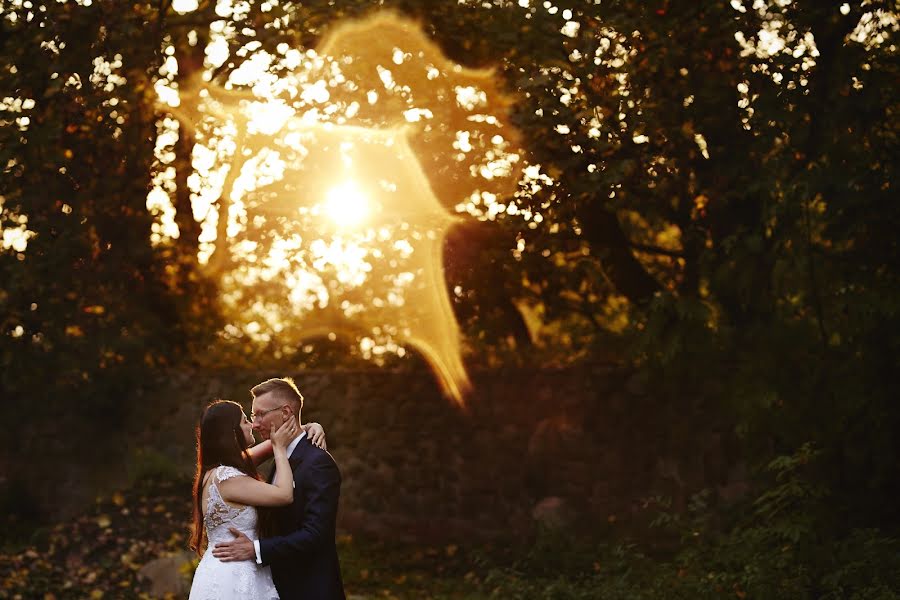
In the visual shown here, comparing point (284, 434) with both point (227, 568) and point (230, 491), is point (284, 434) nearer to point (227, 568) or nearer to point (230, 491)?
point (230, 491)

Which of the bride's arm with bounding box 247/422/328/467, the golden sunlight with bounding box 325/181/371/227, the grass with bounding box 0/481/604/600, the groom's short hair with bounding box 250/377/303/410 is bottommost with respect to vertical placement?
the grass with bounding box 0/481/604/600

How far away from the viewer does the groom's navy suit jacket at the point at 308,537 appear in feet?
21.2

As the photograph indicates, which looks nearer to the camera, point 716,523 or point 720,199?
point 720,199

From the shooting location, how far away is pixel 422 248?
15.3m

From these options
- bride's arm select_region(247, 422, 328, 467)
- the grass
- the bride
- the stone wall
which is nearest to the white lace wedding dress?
the bride

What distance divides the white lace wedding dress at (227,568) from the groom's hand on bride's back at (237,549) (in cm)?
5

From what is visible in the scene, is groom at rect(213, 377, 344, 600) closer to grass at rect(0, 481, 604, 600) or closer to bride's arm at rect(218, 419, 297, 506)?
bride's arm at rect(218, 419, 297, 506)

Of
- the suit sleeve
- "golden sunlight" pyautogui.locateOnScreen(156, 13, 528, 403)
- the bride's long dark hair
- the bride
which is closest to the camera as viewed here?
the suit sleeve

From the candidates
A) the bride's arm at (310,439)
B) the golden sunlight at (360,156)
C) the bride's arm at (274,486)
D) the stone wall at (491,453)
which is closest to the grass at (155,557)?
the stone wall at (491,453)

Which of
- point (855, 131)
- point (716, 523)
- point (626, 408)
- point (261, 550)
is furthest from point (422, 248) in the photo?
point (261, 550)

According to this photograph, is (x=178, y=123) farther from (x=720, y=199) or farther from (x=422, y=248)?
(x=720, y=199)

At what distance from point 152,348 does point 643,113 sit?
10.4 meters

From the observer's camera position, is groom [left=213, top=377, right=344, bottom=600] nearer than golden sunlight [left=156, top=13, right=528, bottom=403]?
Yes

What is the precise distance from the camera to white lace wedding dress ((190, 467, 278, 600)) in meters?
Result: 6.62
